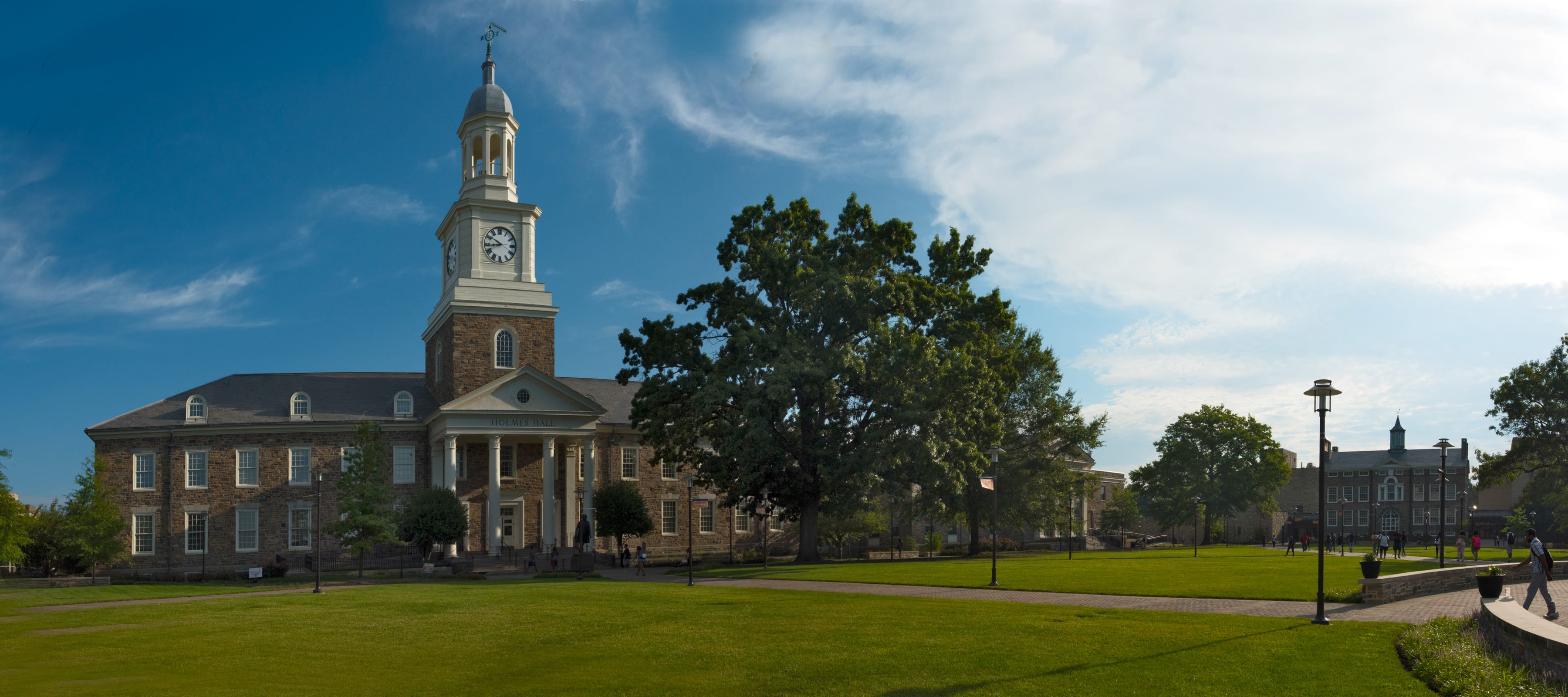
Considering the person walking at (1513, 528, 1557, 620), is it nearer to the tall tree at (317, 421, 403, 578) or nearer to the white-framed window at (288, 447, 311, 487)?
the tall tree at (317, 421, 403, 578)

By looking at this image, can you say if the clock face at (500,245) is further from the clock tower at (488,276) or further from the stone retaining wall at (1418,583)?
the stone retaining wall at (1418,583)

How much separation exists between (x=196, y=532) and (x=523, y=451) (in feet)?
Result: 51.1

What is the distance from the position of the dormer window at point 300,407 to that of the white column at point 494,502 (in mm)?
9909

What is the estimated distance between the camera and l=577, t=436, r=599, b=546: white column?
158ft

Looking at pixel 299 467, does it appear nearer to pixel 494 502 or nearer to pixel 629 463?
pixel 494 502

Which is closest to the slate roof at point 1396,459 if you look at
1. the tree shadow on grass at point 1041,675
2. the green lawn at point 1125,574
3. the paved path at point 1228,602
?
the green lawn at point 1125,574

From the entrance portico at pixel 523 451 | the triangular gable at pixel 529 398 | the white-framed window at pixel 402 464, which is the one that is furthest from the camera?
the white-framed window at pixel 402 464

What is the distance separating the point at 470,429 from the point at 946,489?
892 inches

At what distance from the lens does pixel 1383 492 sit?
109625 mm

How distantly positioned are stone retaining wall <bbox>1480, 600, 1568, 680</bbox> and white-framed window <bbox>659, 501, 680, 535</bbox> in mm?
44091

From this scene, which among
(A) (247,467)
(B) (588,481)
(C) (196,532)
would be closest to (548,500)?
(B) (588,481)

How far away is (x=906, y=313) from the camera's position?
41.2 metres

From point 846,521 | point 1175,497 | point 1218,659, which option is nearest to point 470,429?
point 846,521

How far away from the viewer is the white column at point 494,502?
4656 cm
